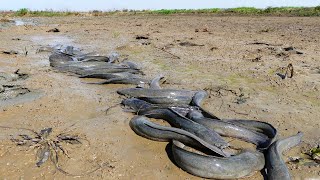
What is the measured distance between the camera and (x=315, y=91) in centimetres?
648

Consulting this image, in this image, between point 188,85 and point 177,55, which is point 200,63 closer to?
point 177,55

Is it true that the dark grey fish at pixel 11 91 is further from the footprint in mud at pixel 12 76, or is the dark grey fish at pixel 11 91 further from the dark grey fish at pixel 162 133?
the dark grey fish at pixel 162 133

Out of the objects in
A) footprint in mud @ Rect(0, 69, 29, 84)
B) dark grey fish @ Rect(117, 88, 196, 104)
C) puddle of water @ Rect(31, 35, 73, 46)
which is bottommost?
puddle of water @ Rect(31, 35, 73, 46)

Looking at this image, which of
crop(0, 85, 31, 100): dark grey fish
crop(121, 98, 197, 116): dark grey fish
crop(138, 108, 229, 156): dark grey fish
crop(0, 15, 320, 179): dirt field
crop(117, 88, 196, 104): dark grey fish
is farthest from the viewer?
crop(0, 85, 31, 100): dark grey fish

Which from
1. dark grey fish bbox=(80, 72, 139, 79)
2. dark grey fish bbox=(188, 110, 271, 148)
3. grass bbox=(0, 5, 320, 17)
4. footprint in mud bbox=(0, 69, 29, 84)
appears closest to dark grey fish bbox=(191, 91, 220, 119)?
dark grey fish bbox=(188, 110, 271, 148)

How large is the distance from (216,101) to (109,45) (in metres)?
7.43

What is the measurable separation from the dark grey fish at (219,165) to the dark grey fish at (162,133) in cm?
27

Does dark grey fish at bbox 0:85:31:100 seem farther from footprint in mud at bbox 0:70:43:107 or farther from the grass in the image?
the grass

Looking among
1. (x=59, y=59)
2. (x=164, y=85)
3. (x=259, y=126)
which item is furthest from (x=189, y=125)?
(x=59, y=59)

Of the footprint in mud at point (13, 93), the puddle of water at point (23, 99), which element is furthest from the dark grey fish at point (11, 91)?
the puddle of water at point (23, 99)

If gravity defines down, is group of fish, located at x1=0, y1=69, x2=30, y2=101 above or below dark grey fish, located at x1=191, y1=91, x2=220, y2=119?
below

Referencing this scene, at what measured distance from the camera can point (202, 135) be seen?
14.4ft

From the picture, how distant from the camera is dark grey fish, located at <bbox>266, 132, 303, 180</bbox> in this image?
11.9 ft

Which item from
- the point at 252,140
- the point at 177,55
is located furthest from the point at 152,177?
the point at 177,55
